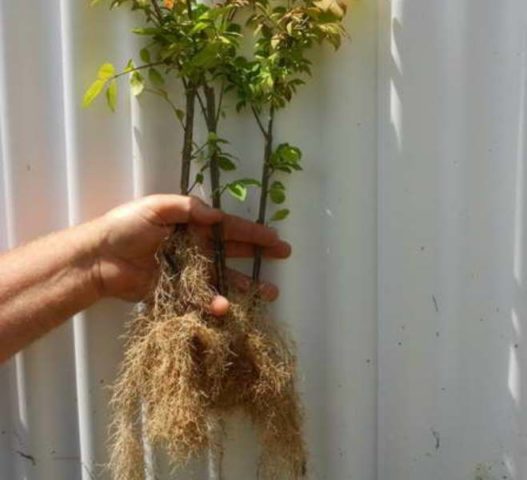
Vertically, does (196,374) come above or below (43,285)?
below

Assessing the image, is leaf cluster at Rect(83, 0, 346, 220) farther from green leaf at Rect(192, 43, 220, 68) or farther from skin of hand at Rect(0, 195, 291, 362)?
skin of hand at Rect(0, 195, 291, 362)

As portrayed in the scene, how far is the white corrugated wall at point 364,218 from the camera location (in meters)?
1.22

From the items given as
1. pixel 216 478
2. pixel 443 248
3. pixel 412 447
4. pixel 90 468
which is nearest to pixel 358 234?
pixel 443 248

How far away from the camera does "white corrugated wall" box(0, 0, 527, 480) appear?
122 centimetres

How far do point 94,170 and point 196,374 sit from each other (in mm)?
438

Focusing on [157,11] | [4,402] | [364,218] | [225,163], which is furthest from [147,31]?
[4,402]

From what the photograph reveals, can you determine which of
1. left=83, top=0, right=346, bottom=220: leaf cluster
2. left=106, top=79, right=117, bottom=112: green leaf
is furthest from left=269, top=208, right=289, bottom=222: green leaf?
left=106, top=79, right=117, bottom=112: green leaf

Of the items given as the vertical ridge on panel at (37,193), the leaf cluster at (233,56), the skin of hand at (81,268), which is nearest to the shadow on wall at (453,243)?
the leaf cluster at (233,56)

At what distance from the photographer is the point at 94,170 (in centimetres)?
125

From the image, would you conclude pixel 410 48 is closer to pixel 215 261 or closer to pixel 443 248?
pixel 443 248

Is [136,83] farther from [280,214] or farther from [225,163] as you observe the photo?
[280,214]

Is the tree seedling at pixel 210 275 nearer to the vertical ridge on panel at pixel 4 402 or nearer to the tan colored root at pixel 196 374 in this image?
the tan colored root at pixel 196 374

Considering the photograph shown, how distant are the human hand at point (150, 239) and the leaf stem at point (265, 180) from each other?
0.02 meters

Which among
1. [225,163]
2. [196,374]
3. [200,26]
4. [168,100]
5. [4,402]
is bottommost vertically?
[4,402]
